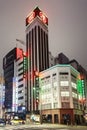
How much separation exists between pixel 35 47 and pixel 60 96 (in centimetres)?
3845

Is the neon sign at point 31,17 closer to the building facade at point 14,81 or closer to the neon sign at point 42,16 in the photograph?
the neon sign at point 42,16

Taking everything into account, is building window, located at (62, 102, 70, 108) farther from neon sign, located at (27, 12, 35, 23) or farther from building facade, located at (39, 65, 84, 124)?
neon sign, located at (27, 12, 35, 23)

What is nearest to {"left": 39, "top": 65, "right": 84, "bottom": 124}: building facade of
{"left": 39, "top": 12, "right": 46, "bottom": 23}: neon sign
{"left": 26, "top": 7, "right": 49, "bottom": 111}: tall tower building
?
{"left": 26, "top": 7, "right": 49, "bottom": 111}: tall tower building

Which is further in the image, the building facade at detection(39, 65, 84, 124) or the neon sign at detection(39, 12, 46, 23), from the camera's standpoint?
the neon sign at detection(39, 12, 46, 23)

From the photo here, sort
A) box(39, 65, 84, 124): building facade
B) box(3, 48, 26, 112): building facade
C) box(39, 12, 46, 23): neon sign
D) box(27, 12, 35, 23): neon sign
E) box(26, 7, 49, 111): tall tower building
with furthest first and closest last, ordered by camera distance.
→ 1. box(39, 12, 46, 23): neon sign
2. box(27, 12, 35, 23): neon sign
3. box(3, 48, 26, 112): building facade
4. box(26, 7, 49, 111): tall tower building
5. box(39, 65, 84, 124): building facade

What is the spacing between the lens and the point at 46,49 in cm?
12888

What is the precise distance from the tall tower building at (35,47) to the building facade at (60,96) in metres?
15.7

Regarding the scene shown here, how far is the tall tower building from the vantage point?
119375mm

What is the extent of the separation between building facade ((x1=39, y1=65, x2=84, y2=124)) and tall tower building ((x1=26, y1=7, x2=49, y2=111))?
51.4 feet

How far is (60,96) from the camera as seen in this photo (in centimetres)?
9319

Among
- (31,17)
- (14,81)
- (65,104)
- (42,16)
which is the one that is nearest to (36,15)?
(31,17)

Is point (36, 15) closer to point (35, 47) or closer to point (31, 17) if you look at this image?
point (31, 17)

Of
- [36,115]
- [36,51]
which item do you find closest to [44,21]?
[36,51]

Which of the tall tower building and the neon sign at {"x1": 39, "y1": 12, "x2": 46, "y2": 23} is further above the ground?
the neon sign at {"x1": 39, "y1": 12, "x2": 46, "y2": 23}
